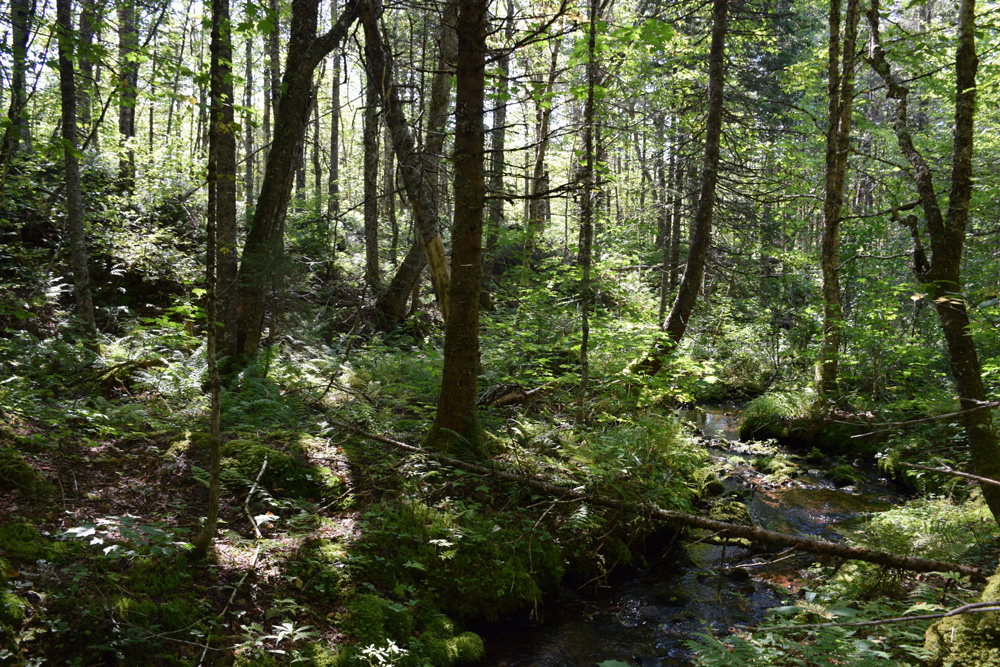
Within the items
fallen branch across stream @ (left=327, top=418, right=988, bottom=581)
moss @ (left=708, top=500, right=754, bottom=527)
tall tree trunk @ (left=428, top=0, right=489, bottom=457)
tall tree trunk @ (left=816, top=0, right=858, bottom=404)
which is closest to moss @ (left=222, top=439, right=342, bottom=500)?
fallen branch across stream @ (left=327, top=418, right=988, bottom=581)

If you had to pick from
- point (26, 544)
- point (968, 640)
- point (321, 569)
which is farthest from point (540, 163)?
point (26, 544)

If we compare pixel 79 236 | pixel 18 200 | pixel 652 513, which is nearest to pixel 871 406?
pixel 652 513

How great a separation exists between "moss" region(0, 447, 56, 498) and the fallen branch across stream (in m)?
2.68

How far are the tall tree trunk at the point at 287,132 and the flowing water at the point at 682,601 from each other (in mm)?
6241

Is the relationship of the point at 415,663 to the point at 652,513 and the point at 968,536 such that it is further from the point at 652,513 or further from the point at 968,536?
the point at 968,536

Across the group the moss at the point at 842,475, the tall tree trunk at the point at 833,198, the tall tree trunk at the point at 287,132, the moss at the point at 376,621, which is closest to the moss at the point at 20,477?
the moss at the point at 376,621

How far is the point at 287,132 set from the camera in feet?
27.3

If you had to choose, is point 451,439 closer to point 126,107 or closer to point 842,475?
point 842,475

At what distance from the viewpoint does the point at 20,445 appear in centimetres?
468

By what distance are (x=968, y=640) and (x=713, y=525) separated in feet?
6.66

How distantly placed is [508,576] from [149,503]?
3278 millimetres

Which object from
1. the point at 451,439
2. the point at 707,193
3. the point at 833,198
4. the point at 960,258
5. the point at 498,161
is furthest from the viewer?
the point at 833,198

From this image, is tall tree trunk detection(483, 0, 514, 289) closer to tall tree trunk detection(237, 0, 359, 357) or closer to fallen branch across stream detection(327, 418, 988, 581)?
fallen branch across stream detection(327, 418, 988, 581)

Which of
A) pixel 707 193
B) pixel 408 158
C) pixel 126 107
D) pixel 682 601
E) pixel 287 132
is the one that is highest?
pixel 126 107
